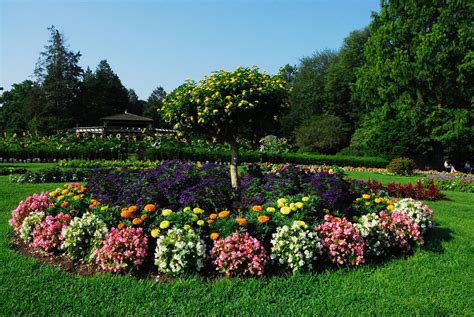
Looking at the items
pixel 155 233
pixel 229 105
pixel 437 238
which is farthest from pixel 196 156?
pixel 155 233

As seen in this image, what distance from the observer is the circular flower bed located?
3654 millimetres

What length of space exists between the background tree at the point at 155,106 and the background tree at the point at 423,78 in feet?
107

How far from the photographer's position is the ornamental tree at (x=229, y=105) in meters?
5.41

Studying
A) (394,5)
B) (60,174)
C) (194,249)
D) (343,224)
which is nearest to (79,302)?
(194,249)

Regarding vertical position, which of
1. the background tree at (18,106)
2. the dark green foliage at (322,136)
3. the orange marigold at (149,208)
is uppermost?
the background tree at (18,106)

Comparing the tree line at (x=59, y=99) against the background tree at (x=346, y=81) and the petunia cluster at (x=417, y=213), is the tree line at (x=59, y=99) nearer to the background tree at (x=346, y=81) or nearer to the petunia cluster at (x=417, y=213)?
the background tree at (x=346, y=81)

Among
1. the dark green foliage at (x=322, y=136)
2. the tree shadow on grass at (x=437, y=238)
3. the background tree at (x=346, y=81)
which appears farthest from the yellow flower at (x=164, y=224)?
the background tree at (x=346, y=81)

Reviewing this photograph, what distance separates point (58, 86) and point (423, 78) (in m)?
38.0

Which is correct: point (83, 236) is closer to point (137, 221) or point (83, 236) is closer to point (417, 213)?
point (137, 221)

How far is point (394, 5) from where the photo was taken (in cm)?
2531

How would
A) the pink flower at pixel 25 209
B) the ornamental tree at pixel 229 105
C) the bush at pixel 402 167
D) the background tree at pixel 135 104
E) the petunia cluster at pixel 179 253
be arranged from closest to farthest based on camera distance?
the petunia cluster at pixel 179 253 → the pink flower at pixel 25 209 → the ornamental tree at pixel 229 105 → the bush at pixel 402 167 → the background tree at pixel 135 104

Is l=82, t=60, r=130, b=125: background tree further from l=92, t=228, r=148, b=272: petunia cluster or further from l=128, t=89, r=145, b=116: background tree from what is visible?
l=92, t=228, r=148, b=272: petunia cluster

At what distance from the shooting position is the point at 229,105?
526 centimetres

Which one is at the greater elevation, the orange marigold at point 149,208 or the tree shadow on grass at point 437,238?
the orange marigold at point 149,208
